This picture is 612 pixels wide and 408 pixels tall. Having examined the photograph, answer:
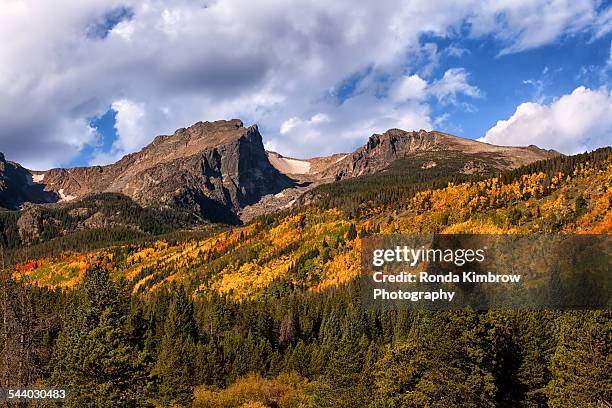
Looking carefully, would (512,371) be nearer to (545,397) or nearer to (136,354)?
(545,397)

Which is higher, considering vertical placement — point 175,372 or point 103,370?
point 103,370

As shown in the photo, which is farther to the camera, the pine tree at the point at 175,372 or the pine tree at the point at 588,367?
the pine tree at the point at 175,372

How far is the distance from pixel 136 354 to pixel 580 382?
34.9m

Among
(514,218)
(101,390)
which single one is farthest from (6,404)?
(514,218)

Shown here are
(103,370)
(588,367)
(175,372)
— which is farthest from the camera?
(175,372)

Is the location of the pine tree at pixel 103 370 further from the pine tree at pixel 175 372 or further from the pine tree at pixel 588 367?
the pine tree at pixel 588 367

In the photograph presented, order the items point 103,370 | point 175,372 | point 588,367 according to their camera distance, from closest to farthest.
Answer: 1. point 103,370
2. point 588,367
3. point 175,372

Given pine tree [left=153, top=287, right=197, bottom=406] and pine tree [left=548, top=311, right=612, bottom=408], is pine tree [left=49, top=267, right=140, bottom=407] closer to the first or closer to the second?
pine tree [left=153, top=287, right=197, bottom=406]

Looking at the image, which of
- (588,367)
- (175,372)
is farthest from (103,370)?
(588,367)

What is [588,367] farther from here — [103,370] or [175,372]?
[175,372]

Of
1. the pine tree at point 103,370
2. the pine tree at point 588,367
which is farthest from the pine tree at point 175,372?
the pine tree at point 588,367

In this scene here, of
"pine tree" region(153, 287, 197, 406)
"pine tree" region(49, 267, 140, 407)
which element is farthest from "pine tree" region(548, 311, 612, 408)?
"pine tree" region(49, 267, 140, 407)

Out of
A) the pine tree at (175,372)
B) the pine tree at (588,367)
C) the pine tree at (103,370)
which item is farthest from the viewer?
the pine tree at (175,372)

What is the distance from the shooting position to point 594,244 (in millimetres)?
131375
